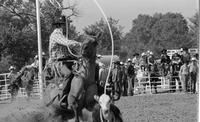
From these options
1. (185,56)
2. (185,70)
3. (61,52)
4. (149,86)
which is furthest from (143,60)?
(61,52)

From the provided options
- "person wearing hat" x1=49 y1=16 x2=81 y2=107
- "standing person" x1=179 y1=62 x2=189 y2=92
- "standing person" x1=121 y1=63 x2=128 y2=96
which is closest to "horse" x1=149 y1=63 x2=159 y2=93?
"standing person" x1=121 y1=63 x2=128 y2=96

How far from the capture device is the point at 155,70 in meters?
25.8

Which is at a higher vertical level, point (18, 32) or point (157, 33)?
point (157, 33)

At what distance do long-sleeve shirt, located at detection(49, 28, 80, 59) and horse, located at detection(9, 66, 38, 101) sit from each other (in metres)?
12.8

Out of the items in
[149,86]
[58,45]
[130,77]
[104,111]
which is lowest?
[149,86]

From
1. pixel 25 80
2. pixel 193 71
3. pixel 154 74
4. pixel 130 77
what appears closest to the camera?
pixel 193 71

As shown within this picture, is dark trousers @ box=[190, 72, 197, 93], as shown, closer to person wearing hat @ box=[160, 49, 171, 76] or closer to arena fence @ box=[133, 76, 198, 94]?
arena fence @ box=[133, 76, 198, 94]

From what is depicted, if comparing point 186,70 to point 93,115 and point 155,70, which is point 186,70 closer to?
point 155,70

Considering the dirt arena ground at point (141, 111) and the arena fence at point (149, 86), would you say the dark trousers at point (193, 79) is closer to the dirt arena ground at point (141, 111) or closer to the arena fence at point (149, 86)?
the arena fence at point (149, 86)

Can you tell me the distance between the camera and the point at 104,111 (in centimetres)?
931

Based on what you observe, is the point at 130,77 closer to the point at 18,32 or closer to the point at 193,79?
the point at 193,79

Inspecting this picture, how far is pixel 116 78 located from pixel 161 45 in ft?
227

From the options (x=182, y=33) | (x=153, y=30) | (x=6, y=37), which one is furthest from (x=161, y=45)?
(x=6, y=37)

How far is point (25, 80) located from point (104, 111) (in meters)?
15.5
